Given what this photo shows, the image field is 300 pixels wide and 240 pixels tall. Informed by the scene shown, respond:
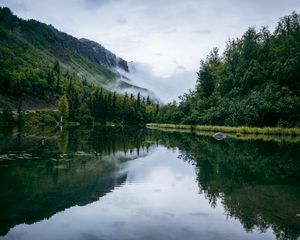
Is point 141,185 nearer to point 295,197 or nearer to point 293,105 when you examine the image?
point 295,197

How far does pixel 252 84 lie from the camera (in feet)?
308

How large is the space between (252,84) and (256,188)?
257 feet

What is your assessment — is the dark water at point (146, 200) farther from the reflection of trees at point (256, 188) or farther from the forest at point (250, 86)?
the forest at point (250, 86)

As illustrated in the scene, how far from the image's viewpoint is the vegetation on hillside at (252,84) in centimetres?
7569

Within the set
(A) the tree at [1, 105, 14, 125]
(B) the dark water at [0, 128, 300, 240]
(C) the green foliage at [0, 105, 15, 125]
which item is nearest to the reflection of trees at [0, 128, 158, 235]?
(B) the dark water at [0, 128, 300, 240]

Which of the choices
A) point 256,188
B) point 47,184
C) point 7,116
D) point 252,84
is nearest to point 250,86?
point 252,84

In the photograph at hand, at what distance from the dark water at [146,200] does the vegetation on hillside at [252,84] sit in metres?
49.4

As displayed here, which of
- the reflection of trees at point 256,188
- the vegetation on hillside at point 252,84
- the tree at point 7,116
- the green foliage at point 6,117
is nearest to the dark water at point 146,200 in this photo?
the reflection of trees at point 256,188

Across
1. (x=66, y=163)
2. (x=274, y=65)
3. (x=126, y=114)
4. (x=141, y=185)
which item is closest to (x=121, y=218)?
(x=141, y=185)

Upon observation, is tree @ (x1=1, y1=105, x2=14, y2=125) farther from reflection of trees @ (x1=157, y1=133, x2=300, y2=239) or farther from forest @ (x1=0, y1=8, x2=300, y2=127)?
reflection of trees @ (x1=157, y1=133, x2=300, y2=239)

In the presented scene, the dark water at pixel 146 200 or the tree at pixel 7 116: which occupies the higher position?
the tree at pixel 7 116

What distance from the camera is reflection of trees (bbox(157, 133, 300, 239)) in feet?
43.7

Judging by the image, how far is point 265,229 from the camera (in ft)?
40.8

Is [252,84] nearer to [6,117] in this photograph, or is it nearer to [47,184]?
[6,117]
